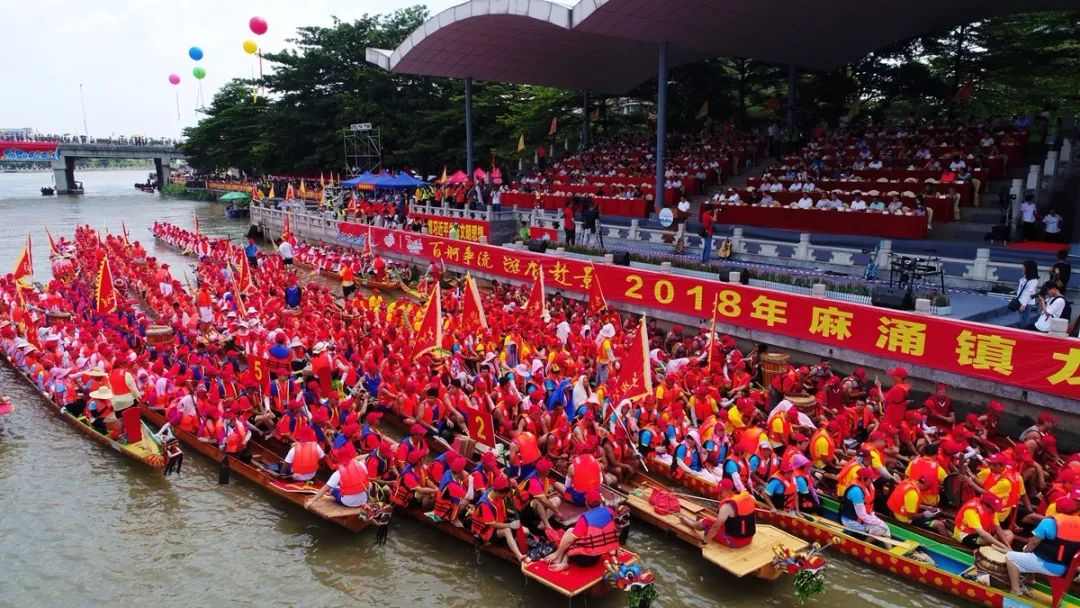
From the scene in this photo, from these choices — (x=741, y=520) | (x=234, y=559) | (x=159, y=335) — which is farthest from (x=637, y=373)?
(x=159, y=335)

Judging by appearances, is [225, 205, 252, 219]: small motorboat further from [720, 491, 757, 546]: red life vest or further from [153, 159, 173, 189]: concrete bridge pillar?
[720, 491, 757, 546]: red life vest

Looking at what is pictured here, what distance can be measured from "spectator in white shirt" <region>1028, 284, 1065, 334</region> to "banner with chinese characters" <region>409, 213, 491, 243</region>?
16456mm

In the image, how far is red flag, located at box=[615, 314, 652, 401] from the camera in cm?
1119

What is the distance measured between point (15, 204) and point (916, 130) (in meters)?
79.1

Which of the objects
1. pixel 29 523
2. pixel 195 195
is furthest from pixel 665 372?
pixel 195 195

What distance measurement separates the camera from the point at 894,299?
12.5m

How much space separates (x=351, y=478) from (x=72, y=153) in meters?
85.5

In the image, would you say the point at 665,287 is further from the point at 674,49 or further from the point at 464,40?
the point at 464,40

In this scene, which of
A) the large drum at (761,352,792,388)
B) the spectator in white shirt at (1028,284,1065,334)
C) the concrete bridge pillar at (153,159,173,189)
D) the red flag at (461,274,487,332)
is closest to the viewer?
the spectator in white shirt at (1028,284,1065,334)

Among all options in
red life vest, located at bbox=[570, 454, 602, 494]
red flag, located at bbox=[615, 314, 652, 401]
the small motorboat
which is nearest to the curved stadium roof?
red flag, located at bbox=[615, 314, 652, 401]

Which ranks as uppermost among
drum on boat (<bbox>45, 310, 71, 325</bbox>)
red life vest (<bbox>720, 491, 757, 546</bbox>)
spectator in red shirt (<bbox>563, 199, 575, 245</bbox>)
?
spectator in red shirt (<bbox>563, 199, 575, 245</bbox>)

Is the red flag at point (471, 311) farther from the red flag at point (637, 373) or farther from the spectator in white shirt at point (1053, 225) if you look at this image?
the spectator in white shirt at point (1053, 225)

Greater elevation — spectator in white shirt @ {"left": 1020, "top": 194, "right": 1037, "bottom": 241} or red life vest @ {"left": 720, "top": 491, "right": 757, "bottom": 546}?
spectator in white shirt @ {"left": 1020, "top": 194, "right": 1037, "bottom": 241}

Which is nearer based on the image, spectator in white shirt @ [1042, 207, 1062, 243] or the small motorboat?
spectator in white shirt @ [1042, 207, 1062, 243]
